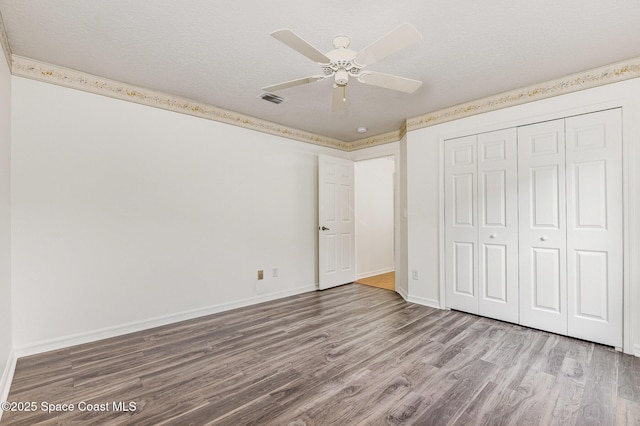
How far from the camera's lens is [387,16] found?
6.23 ft

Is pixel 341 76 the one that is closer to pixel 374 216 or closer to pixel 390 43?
pixel 390 43

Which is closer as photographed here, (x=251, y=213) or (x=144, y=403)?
(x=144, y=403)

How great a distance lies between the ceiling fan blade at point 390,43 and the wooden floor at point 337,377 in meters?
2.16

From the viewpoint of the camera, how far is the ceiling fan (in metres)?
1.63

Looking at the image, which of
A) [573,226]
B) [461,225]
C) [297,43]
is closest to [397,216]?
[461,225]

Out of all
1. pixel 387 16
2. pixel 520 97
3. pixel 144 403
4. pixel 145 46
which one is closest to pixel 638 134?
pixel 520 97

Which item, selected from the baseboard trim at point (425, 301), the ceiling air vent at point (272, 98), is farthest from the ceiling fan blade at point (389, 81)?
the baseboard trim at point (425, 301)

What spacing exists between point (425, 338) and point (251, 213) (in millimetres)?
2490

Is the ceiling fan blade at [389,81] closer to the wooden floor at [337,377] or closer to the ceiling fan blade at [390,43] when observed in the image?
the ceiling fan blade at [390,43]

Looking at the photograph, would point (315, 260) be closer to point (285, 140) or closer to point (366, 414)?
point (285, 140)

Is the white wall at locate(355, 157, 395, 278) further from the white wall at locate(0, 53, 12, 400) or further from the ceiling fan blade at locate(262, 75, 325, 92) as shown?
the white wall at locate(0, 53, 12, 400)

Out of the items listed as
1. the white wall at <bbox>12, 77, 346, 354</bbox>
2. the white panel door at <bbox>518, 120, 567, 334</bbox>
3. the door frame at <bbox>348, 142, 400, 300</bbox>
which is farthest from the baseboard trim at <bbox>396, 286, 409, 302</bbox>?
the white wall at <bbox>12, 77, 346, 354</bbox>

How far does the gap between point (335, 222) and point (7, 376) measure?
3.75 m

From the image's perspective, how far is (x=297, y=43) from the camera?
66.6 inches
